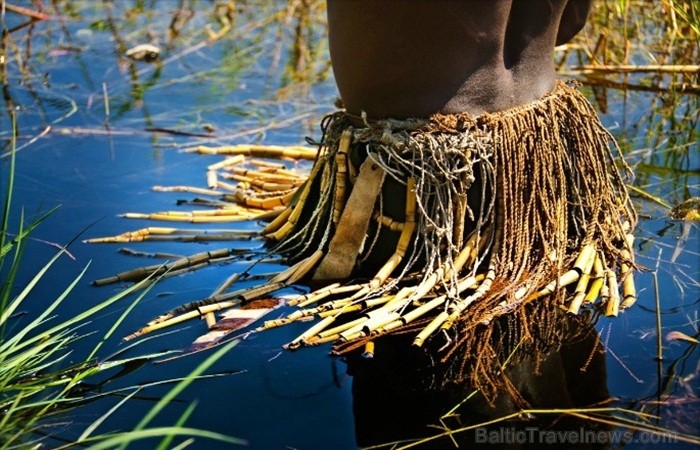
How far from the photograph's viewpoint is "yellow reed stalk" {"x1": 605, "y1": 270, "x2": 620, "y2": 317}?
2740 mm

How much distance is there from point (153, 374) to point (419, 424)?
0.66m

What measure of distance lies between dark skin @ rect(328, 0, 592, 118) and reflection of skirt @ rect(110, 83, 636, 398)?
0.17 feet

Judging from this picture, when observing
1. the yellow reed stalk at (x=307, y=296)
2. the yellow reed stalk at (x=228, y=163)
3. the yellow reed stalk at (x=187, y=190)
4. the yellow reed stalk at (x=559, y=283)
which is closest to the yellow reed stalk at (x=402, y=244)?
the yellow reed stalk at (x=307, y=296)

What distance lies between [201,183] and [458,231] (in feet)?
4.54

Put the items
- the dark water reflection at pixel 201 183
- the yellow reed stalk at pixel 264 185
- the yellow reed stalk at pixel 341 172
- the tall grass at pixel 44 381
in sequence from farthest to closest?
the yellow reed stalk at pixel 264 185
the yellow reed stalk at pixel 341 172
the dark water reflection at pixel 201 183
the tall grass at pixel 44 381

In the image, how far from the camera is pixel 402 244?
284 cm

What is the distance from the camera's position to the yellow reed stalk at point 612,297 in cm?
274

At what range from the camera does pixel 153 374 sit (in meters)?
2.46

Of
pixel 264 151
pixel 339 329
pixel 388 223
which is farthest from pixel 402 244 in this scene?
pixel 264 151

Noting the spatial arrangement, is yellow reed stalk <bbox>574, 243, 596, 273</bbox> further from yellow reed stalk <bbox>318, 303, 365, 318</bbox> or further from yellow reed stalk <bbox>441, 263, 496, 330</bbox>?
yellow reed stalk <bbox>318, 303, 365, 318</bbox>

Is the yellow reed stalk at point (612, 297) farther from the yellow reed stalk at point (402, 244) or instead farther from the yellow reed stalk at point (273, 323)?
the yellow reed stalk at point (273, 323)

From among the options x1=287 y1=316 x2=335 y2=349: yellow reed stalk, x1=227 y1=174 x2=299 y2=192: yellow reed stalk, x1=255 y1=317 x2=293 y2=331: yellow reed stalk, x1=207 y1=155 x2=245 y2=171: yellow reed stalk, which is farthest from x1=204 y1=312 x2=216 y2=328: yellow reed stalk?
x1=207 y1=155 x2=245 y2=171: yellow reed stalk

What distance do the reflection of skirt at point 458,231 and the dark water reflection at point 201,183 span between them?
0.13 metres

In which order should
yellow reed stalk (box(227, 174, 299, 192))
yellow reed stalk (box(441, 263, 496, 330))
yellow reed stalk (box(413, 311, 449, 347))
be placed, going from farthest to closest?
yellow reed stalk (box(227, 174, 299, 192))
yellow reed stalk (box(441, 263, 496, 330))
yellow reed stalk (box(413, 311, 449, 347))
